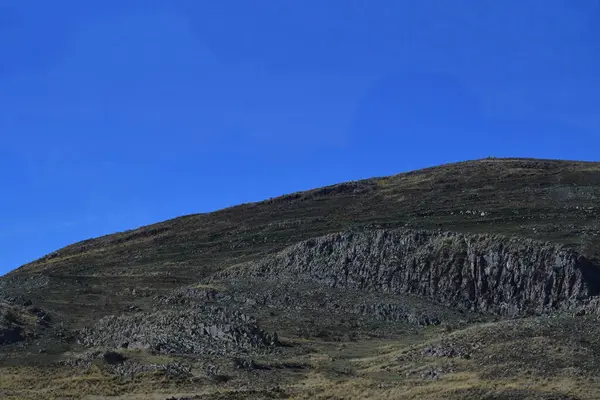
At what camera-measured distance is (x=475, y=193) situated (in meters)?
101

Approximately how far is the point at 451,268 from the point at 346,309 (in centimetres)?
1077

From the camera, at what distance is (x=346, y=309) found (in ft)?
209

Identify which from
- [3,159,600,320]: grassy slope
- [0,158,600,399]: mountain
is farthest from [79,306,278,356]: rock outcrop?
[3,159,600,320]: grassy slope

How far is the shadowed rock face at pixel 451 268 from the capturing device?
58.9 meters

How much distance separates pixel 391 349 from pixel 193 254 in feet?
168

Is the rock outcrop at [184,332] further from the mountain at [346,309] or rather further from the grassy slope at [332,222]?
the grassy slope at [332,222]

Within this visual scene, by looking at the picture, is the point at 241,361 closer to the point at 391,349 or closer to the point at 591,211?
the point at 391,349

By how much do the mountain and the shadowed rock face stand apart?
0.16m

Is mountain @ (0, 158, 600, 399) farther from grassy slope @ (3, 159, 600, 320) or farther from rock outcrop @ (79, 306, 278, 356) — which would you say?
grassy slope @ (3, 159, 600, 320)

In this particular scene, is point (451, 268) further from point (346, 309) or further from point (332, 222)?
point (332, 222)

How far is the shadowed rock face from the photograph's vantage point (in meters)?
58.9

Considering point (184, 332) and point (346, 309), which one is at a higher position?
point (184, 332)

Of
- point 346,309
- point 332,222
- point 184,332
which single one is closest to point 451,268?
point 346,309

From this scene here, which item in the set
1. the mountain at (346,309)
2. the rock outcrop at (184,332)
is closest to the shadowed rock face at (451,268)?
the mountain at (346,309)
